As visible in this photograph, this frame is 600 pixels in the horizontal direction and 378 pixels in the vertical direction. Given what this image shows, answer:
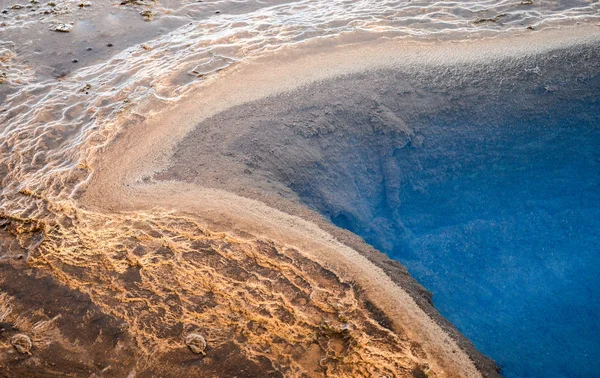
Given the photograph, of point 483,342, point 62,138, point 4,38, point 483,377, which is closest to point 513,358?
point 483,342

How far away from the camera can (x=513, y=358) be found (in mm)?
3443

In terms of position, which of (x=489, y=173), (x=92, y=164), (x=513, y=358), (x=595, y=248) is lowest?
(x=513, y=358)

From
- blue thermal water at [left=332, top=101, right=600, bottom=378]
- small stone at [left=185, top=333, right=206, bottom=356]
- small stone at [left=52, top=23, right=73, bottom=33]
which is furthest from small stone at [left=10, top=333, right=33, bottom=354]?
small stone at [left=52, top=23, right=73, bottom=33]

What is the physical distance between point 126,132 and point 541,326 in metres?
4.12

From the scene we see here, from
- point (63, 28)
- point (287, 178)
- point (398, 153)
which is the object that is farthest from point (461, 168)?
Answer: point (63, 28)

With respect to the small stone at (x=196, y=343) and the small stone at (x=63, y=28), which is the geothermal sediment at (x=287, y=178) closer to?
the small stone at (x=196, y=343)

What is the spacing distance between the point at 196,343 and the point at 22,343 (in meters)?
1.02

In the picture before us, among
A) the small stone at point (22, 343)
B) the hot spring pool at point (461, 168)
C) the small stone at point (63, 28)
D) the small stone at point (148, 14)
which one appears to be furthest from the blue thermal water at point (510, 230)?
the small stone at point (63, 28)

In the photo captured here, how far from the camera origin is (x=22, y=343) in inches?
99.2

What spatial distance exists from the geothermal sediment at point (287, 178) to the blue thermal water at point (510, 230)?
0.58m

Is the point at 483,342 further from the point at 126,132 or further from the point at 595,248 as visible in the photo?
the point at 126,132

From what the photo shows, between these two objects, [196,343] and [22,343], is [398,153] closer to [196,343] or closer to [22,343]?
[196,343]

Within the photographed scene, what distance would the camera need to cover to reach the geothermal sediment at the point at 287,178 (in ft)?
8.15

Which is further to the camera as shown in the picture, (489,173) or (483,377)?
(489,173)
